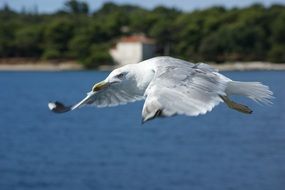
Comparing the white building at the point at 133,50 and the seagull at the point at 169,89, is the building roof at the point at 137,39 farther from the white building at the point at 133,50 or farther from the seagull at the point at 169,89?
the seagull at the point at 169,89

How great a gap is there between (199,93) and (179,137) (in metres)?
23.0

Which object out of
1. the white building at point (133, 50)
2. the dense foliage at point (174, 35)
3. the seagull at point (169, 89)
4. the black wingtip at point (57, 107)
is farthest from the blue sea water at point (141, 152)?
the white building at point (133, 50)

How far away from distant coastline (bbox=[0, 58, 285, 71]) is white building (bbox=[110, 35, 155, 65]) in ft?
4.47

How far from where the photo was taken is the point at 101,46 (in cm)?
8194

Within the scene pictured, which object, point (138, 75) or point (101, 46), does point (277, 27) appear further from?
point (138, 75)

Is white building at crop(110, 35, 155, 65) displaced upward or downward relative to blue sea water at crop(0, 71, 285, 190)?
downward

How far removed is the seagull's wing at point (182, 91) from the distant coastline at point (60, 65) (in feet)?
222

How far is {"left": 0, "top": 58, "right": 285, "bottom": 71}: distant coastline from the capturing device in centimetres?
7475

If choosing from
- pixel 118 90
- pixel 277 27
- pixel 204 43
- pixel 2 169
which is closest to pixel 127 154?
pixel 2 169

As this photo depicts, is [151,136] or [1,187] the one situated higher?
[1,187]

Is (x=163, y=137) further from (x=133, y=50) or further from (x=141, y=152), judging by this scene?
(x=133, y=50)

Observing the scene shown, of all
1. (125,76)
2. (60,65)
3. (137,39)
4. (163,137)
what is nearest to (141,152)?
(163,137)

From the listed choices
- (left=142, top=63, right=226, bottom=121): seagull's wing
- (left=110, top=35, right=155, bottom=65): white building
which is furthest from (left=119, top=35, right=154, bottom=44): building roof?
(left=142, top=63, right=226, bottom=121): seagull's wing

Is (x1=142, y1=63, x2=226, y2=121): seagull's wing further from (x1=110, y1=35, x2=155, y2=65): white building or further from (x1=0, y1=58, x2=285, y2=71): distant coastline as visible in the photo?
(x1=110, y1=35, x2=155, y2=65): white building
